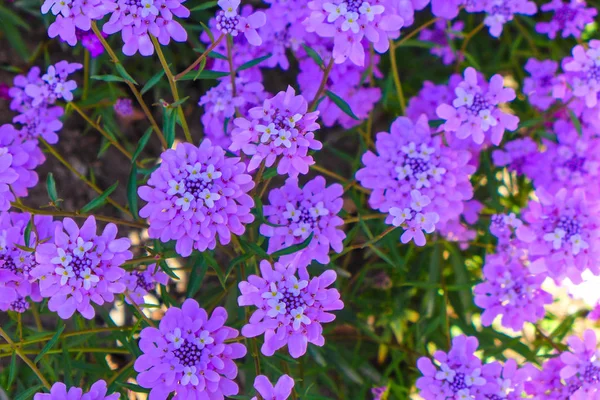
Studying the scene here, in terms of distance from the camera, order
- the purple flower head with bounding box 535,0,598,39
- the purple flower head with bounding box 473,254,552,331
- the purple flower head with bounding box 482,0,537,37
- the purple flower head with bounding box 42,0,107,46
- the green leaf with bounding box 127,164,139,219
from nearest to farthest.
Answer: the purple flower head with bounding box 42,0,107,46
the green leaf with bounding box 127,164,139,219
the purple flower head with bounding box 473,254,552,331
the purple flower head with bounding box 482,0,537,37
the purple flower head with bounding box 535,0,598,39

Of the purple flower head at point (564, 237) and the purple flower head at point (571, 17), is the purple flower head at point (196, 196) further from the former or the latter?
the purple flower head at point (571, 17)

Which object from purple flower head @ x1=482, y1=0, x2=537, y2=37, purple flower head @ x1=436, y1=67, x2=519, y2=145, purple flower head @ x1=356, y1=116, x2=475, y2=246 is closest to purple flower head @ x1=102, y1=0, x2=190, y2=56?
purple flower head @ x1=356, y1=116, x2=475, y2=246

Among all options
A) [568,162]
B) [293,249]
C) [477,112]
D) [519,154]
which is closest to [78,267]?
[293,249]

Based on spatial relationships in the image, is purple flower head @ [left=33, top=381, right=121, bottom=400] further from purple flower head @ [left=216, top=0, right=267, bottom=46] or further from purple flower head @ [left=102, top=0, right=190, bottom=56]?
purple flower head @ [left=216, top=0, right=267, bottom=46]

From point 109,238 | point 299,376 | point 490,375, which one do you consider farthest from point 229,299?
point 490,375

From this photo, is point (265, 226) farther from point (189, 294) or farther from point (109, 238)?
point (109, 238)

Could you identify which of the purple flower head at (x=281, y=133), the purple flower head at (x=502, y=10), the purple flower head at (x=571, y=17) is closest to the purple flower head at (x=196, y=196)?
the purple flower head at (x=281, y=133)

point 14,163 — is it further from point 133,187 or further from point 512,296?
point 512,296
